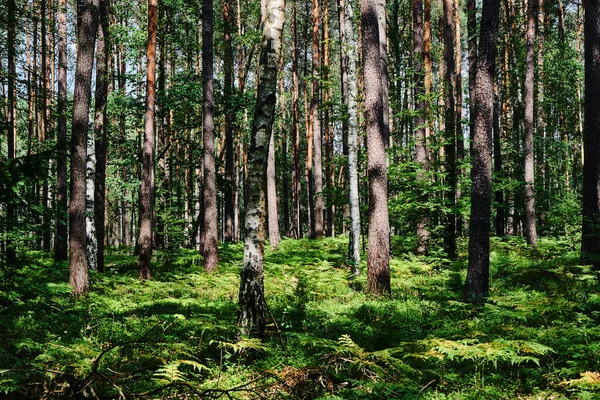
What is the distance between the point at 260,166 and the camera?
5301 mm

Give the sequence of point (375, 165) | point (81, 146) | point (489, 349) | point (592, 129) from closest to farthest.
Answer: point (489, 349), point (375, 165), point (81, 146), point (592, 129)

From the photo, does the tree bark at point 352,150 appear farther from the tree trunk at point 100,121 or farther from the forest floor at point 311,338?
the tree trunk at point 100,121

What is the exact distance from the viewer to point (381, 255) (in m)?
8.77

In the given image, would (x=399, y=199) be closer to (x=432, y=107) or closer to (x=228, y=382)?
(x=432, y=107)

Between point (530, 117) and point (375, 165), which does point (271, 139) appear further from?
point (530, 117)

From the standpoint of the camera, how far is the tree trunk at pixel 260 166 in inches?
202

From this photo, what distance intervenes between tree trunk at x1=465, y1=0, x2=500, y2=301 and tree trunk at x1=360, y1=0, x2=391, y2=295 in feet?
5.91

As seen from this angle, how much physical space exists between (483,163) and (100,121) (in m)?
11.8

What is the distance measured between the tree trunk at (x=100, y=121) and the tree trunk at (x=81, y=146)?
358 cm

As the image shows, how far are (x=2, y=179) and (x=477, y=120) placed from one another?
8.27 m

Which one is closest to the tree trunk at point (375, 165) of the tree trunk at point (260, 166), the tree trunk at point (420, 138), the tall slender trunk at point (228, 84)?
the tree trunk at point (420, 138)

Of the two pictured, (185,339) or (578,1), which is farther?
(578,1)

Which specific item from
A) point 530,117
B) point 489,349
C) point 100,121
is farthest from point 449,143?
point 100,121

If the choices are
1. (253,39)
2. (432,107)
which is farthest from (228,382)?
(253,39)
